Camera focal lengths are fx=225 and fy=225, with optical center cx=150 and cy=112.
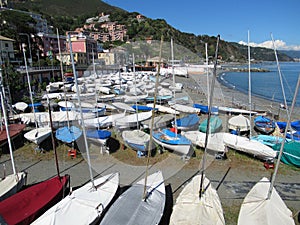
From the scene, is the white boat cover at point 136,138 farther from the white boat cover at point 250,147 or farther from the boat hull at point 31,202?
the boat hull at point 31,202

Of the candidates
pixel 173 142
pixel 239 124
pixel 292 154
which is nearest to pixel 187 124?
pixel 239 124

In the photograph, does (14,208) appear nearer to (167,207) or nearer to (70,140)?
(167,207)

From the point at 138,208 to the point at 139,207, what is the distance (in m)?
0.05

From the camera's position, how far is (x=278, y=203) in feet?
18.1

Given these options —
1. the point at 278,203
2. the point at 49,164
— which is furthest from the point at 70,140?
the point at 278,203

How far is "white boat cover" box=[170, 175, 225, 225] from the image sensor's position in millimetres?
5025

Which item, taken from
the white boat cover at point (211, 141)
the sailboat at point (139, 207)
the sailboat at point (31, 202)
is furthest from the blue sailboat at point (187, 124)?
the sailboat at point (31, 202)

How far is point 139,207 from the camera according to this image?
5.55m

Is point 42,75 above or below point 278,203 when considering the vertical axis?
above

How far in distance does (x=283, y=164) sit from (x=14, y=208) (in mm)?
9794

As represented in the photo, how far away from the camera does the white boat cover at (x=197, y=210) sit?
16.5 ft

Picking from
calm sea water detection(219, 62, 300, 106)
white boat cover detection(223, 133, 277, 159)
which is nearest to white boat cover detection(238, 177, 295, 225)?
white boat cover detection(223, 133, 277, 159)

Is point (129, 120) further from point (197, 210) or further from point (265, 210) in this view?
point (265, 210)

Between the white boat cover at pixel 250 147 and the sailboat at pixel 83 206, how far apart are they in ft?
19.5
